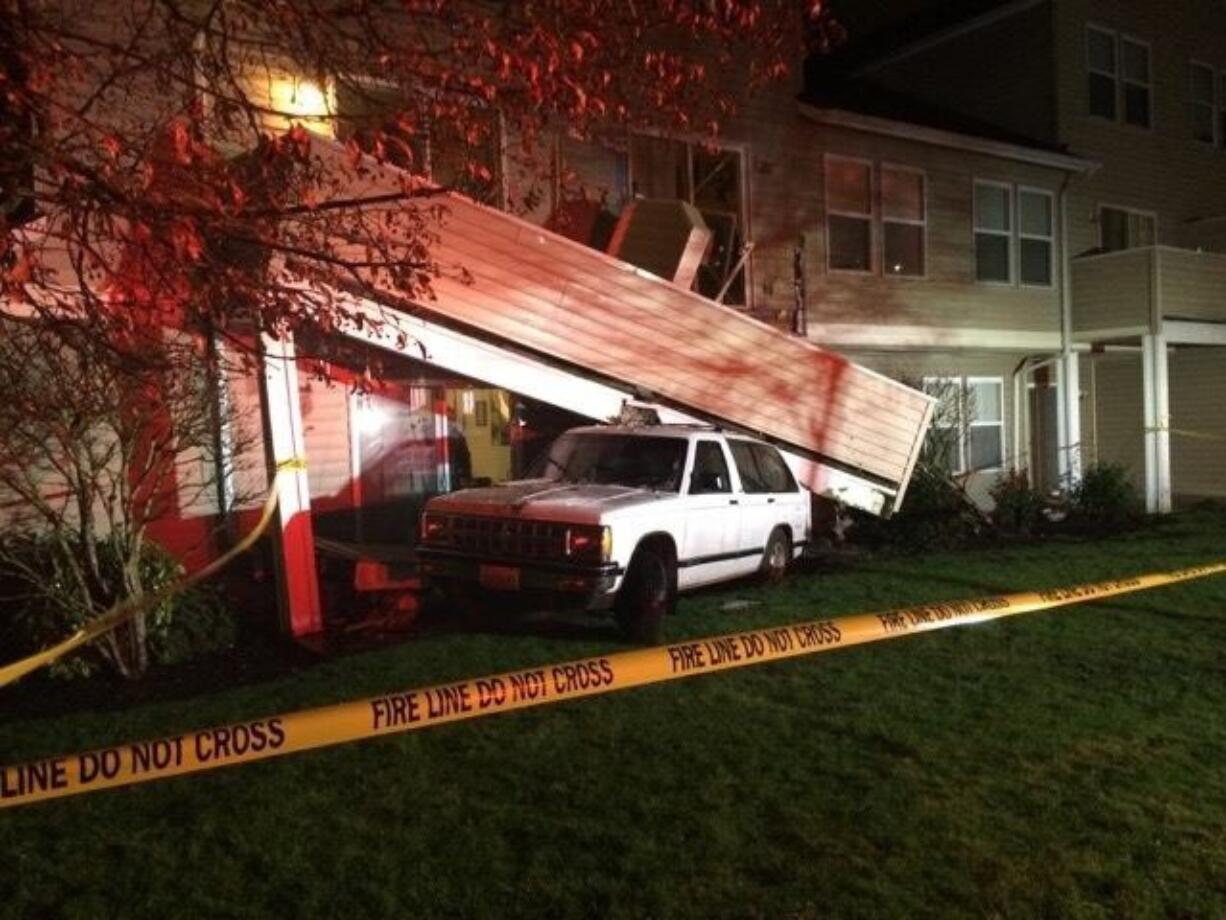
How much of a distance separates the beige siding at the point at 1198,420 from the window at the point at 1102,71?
5.68 meters

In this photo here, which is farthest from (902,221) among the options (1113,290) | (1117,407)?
(1117,407)

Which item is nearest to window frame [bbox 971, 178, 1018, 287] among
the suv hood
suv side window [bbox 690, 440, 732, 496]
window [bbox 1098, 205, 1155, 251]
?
window [bbox 1098, 205, 1155, 251]

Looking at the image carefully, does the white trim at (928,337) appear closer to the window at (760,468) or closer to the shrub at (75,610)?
the window at (760,468)

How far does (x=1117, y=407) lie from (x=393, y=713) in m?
21.0

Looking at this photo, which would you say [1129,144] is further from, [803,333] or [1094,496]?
[803,333]

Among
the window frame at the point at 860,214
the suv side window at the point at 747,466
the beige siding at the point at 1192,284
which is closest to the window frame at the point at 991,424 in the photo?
the window frame at the point at 860,214

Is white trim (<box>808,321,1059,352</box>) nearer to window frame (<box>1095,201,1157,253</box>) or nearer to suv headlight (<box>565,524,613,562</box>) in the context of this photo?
window frame (<box>1095,201,1157,253</box>)

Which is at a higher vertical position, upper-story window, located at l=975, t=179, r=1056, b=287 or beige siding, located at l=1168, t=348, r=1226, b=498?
upper-story window, located at l=975, t=179, r=1056, b=287

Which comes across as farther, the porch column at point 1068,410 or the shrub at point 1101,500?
the porch column at point 1068,410

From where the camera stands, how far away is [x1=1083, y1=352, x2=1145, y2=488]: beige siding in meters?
21.4

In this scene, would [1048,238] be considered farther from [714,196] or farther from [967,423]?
[714,196]

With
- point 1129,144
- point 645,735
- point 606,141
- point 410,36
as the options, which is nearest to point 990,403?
point 1129,144

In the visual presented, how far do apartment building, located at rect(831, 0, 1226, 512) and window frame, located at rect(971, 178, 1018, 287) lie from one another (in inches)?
56.4

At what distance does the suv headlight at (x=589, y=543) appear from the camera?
7.46m
